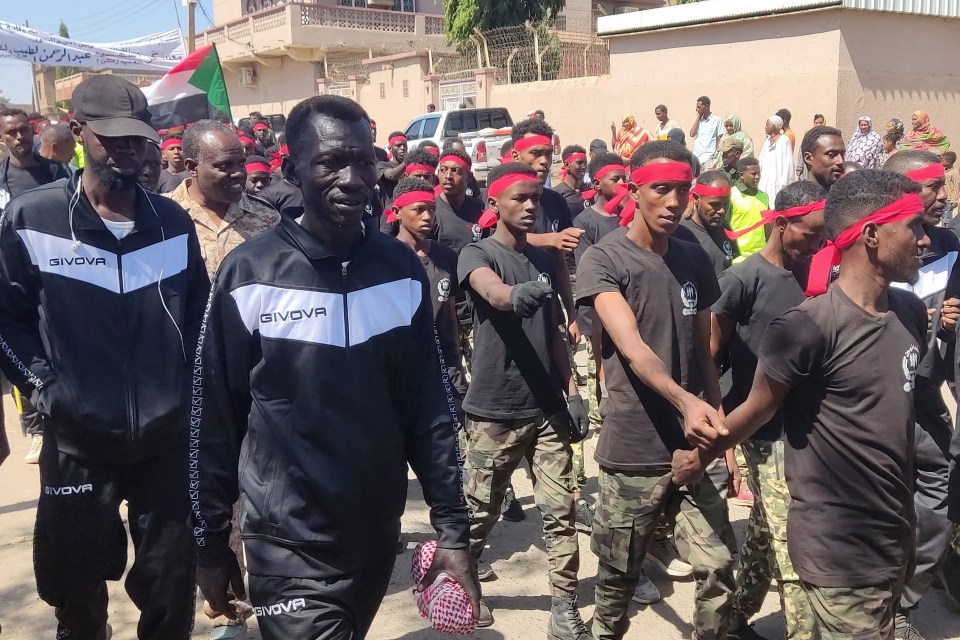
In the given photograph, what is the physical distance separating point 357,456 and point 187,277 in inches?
59.1

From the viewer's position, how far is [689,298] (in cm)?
399

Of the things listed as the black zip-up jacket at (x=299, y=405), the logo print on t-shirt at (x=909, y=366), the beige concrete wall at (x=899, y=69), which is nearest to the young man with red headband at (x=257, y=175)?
the black zip-up jacket at (x=299, y=405)

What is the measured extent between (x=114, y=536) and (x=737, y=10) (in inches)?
673

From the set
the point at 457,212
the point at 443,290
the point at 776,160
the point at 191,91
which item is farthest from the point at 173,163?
the point at 776,160

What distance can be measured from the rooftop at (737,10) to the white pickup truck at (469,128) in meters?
3.25

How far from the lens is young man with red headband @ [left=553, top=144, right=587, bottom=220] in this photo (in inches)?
358

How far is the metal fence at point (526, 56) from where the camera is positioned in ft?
82.2

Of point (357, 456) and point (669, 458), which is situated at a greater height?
point (357, 456)

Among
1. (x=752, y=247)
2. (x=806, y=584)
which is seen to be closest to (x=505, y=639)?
(x=806, y=584)

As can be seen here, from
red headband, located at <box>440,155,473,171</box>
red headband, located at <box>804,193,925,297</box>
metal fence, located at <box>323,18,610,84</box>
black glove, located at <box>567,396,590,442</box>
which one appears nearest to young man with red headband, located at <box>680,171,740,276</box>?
red headband, located at <box>440,155,473,171</box>

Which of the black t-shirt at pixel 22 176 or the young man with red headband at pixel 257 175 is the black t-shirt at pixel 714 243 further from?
the black t-shirt at pixel 22 176

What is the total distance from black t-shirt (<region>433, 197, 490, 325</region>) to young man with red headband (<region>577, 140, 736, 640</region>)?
2.88 meters

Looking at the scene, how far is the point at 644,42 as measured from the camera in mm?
20031

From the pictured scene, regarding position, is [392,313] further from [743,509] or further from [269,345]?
[743,509]
